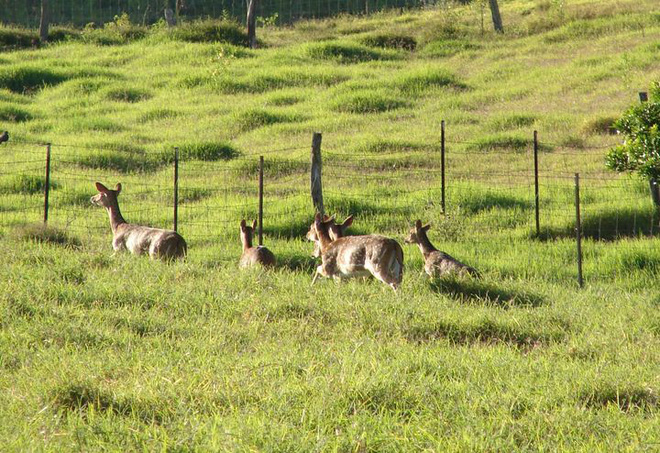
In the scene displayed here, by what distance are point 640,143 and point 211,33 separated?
27728 millimetres

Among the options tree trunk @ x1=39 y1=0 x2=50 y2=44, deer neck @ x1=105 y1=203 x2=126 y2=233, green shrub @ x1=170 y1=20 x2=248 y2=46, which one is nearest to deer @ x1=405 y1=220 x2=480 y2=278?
deer neck @ x1=105 y1=203 x2=126 y2=233

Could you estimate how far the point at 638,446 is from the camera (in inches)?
255

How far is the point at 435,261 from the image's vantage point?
1328 cm

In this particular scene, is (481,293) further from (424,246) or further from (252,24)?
(252,24)

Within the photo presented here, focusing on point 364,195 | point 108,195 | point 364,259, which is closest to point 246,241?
point 364,259

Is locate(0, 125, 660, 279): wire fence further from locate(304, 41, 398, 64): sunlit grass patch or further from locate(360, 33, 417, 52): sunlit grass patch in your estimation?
locate(360, 33, 417, 52): sunlit grass patch

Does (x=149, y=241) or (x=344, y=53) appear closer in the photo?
(x=149, y=241)

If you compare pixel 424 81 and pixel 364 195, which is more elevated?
pixel 424 81

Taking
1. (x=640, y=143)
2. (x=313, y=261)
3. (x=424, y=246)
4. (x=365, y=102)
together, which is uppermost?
(x=365, y=102)

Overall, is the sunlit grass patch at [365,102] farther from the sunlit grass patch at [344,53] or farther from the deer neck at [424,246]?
the deer neck at [424,246]

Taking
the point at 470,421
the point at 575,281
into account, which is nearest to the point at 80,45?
the point at 575,281

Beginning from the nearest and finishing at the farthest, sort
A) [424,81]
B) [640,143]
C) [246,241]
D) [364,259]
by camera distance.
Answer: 1. [364,259]
2. [640,143]
3. [246,241]
4. [424,81]

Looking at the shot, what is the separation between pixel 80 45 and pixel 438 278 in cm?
2917

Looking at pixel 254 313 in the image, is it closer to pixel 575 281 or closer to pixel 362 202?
pixel 575 281
